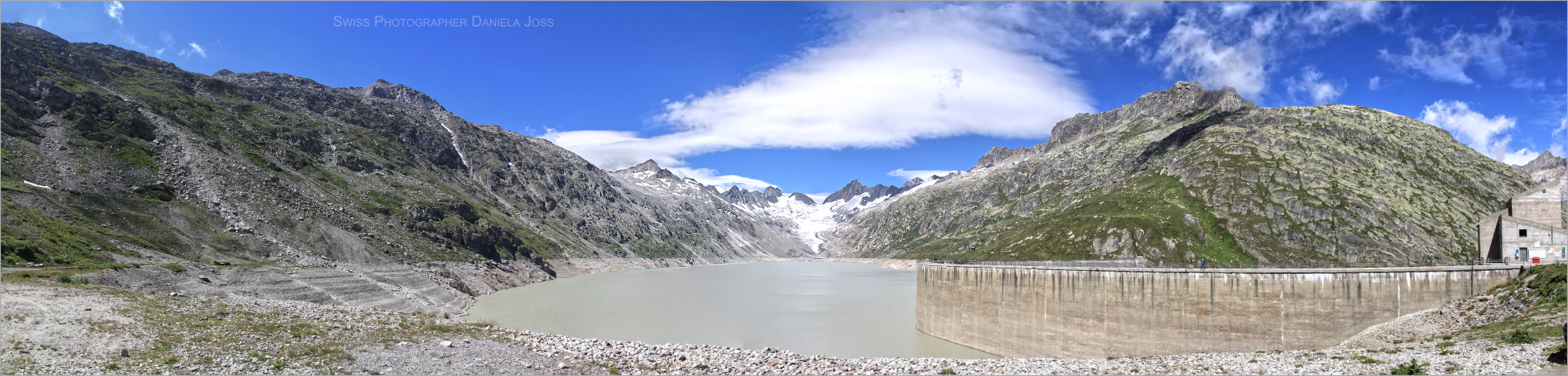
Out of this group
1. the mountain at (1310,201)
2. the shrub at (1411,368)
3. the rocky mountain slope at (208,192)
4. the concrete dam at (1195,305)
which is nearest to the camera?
the shrub at (1411,368)

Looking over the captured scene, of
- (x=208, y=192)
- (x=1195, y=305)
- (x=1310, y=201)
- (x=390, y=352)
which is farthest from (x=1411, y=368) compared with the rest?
(x=1310, y=201)

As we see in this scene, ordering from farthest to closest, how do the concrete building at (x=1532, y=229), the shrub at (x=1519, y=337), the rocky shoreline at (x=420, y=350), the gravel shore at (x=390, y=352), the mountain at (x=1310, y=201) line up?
the mountain at (x=1310, y=201)
the concrete building at (x=1532, y=229)
the shrub at (x=1519, y=337)
the rocky shoreline at (x=420, y=350)
the gravel shore at (x=390, y=352)

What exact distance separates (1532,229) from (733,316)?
7068 cm

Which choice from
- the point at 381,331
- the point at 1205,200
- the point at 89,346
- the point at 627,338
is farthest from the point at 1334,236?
the point at 89,346

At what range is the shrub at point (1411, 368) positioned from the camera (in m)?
27.5

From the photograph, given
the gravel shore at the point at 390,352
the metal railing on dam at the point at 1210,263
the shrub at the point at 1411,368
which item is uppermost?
the metal railing on dam at the point at 1210,263

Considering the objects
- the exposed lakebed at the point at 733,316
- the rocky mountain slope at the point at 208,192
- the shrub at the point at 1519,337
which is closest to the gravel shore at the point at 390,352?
the shrub at the point at 1519,337

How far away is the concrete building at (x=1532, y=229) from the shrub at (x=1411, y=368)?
30.5 meters

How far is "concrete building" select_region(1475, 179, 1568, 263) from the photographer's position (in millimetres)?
47562

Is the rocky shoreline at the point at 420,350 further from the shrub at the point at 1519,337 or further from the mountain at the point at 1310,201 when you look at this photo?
the mountain at the point at 1310,201

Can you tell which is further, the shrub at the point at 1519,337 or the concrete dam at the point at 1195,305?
the concrete dam at the point at 1195,305

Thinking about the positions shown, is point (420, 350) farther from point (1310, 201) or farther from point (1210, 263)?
point (1310, 201)

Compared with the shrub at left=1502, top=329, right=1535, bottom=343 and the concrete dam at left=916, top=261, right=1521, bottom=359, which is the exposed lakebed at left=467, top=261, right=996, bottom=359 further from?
the shrub at left=1502, top=329, right=1535, bottom=343

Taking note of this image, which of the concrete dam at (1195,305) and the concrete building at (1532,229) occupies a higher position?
the concrete building at (1532,229)
